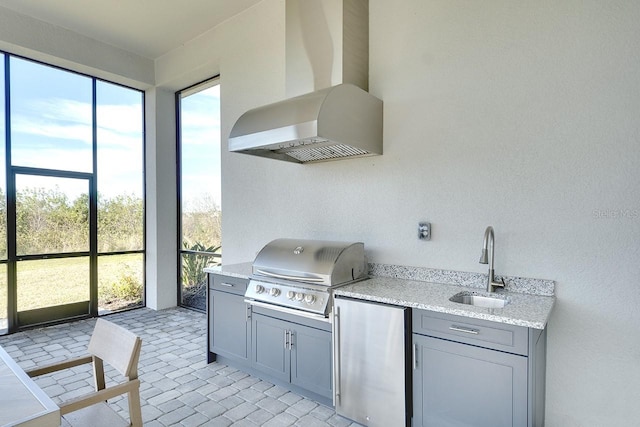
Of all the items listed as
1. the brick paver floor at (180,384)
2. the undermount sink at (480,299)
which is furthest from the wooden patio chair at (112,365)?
the undermount sink at (480,299)

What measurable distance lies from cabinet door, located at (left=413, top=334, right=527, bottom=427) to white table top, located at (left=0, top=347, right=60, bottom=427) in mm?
1593

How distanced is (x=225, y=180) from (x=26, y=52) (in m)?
2.41

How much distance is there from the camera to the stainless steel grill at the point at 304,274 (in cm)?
232

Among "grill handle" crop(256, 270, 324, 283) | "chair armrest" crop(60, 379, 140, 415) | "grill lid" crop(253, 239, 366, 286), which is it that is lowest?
"chair armrest" crop(60, 379, 140, 415)

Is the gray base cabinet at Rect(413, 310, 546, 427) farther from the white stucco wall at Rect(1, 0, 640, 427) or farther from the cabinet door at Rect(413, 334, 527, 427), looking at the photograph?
the white stucco wall at Rect(1, 0, 640, 427)

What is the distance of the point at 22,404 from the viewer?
3.18 feet

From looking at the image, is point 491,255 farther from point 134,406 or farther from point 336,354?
point 134,406

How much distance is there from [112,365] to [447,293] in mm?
1754

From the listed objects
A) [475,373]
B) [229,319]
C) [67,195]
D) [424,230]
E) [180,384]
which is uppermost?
[67,195]

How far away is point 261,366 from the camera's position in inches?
106

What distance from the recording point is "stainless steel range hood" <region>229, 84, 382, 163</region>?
7.27 feet

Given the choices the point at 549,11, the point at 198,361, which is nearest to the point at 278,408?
the point at 198,361

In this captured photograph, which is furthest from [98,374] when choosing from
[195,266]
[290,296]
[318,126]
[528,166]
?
[195,266]

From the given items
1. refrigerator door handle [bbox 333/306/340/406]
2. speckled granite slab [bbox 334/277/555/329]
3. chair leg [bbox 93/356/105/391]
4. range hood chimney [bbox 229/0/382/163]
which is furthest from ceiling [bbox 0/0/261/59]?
chair leg [bbox 93/356/105/391]
